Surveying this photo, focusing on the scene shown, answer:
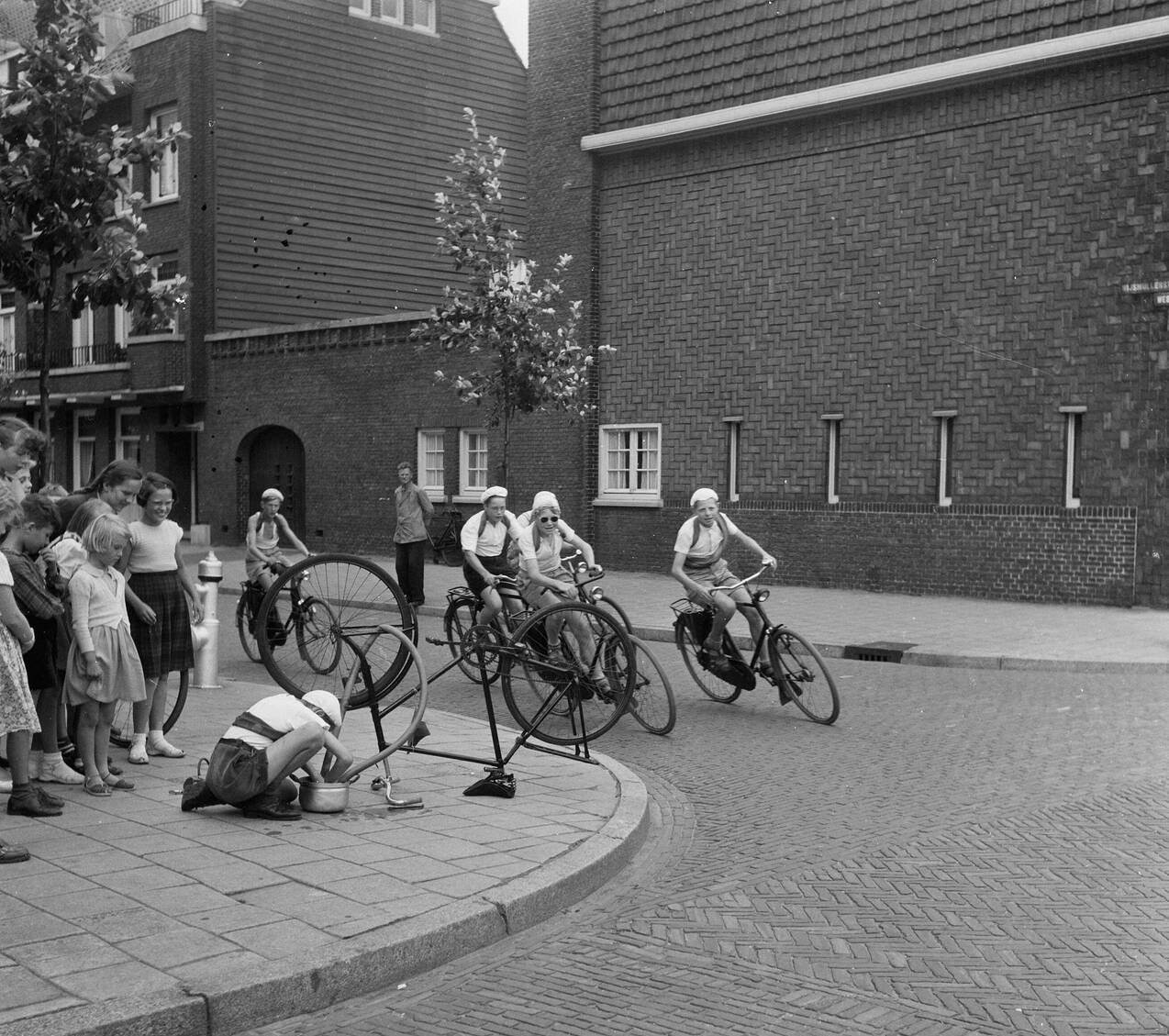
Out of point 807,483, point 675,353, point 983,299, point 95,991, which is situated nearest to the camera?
point 95,991

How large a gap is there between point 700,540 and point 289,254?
23240mm

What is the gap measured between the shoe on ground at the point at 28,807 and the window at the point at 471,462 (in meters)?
19.9

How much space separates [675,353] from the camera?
919 inches

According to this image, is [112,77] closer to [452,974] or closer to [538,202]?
[452,974]

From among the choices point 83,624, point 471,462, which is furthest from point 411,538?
point 83,624

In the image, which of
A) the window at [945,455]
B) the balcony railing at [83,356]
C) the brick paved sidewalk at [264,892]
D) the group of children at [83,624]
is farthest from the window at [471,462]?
the brick paved sidewalk at [264,892]

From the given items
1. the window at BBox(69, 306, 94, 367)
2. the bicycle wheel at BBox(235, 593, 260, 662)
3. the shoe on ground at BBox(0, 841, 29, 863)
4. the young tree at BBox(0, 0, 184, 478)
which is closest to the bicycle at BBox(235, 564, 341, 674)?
the shoe on ground at BBox(0, 841, 29, 863)

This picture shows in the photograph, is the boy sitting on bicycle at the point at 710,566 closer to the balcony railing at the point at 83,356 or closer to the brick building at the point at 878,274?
the brick building at the point at 878,274

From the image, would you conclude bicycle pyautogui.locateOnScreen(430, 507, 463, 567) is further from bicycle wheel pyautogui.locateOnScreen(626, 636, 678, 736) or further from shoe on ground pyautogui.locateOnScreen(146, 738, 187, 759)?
shoe on ground pyautogui.locateOnScreen(146, 738, 187, 759)

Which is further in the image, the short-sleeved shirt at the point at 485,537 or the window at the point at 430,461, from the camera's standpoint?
the window at the point at 430,461

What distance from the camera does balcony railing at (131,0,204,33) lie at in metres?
31.2

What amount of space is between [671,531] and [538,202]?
22.1ft

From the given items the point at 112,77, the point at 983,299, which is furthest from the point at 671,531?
the point at 112,77

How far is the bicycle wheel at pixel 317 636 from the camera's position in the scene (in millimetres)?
7828
